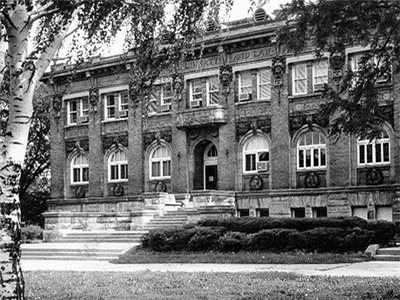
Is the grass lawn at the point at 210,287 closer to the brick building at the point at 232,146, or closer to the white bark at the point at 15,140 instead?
the white bark at the point at 15,140

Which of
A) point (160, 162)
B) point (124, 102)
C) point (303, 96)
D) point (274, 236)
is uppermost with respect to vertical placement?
point (124, 102)

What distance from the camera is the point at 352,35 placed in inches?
548

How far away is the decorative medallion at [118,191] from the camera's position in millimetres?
45125

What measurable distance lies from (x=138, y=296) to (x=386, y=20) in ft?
22.5

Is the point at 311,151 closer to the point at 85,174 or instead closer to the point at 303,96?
the point at 303,96

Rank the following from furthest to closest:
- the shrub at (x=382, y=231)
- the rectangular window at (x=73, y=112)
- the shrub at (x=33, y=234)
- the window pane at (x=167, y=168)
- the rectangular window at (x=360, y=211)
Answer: the rectangular window at (x=73, y=112)
the window pane at (x=167, y=168)
the shrub at (x=33, y=234)
the rectangular window at (x=360, y=211)
the shrub at (x=382, y=231)

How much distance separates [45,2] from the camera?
42.8ft

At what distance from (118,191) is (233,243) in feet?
66.4

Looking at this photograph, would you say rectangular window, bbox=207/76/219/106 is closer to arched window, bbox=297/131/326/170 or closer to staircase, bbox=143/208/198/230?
arched window, bbox=297/131/326/170

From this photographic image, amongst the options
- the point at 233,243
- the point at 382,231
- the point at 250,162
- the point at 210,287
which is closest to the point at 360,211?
the point at 250,162

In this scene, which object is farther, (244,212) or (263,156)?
(244,212)

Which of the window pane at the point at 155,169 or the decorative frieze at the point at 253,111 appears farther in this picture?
the window pane at the point at 155,169

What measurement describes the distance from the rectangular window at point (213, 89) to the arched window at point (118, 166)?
23.2 ft

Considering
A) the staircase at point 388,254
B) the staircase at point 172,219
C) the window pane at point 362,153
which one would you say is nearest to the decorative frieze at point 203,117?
the staircase at point 172,219
